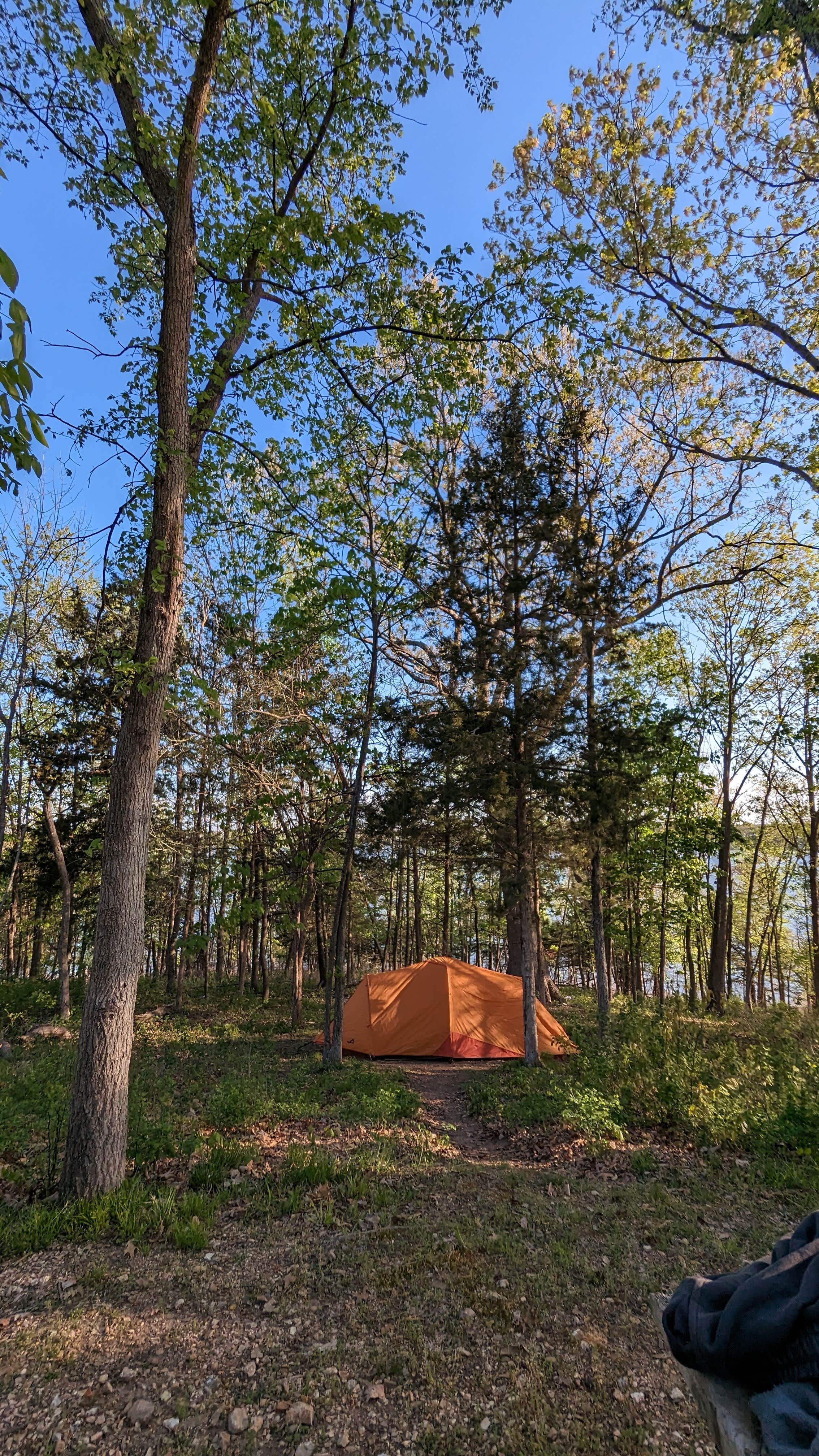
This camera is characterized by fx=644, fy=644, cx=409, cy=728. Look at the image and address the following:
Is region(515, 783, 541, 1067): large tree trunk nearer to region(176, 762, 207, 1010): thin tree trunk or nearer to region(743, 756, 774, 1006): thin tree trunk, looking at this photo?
region(176, 762, 207, 1010): thin tree trunk

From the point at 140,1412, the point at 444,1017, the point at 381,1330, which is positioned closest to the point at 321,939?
the point at 444,1017

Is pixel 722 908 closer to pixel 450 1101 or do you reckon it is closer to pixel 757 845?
pixel 757 845

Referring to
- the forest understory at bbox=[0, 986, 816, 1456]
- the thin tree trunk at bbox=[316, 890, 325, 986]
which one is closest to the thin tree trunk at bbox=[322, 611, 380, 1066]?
the forest understory at bbox=[0, 986, 816, 1456]

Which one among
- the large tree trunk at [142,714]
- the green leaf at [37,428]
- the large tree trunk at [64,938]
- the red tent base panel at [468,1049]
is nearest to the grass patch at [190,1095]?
the large tree trunk at [64,938]

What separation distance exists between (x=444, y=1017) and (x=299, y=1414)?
9.81m

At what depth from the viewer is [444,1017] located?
488 inches

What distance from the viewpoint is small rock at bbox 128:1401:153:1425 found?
2879 mm

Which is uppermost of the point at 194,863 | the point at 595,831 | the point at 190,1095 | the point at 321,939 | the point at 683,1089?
the point at 595,831

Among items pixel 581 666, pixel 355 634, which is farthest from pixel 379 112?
pixel 581 666

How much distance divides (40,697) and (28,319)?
15600mm

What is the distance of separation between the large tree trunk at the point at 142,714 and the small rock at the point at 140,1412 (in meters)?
2.09

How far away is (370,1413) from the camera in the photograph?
117 inches

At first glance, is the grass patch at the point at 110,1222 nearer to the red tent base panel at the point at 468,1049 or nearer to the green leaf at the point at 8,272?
the green leaf at the point at 8,272

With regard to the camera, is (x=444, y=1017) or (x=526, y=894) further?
(x=444, y=1017)
